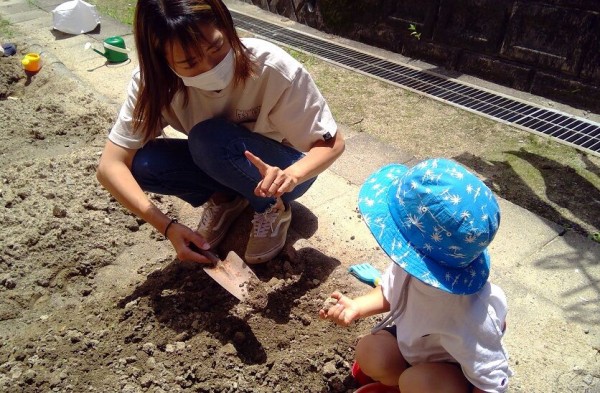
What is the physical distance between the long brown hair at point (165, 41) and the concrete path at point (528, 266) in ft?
2.83

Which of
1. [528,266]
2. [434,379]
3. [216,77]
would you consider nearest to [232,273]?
[216,77]

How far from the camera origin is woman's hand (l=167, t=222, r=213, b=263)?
6.41ft

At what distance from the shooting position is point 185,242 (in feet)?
6.50

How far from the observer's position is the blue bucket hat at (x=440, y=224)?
1.29 m

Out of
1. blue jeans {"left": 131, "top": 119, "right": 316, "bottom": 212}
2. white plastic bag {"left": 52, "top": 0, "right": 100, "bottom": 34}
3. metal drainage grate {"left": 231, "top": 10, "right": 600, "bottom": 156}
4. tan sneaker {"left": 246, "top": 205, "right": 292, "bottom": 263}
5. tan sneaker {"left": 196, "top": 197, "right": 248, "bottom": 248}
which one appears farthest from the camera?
white plastic bag {"left": 52, "top": 0, "right": 100, "bottom": 34}

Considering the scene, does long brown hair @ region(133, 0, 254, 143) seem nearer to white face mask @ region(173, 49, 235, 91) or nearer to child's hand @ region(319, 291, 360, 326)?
white face mask @ region(173, 49, 235, 91)

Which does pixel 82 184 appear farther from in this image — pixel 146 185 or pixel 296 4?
pixel 296 4

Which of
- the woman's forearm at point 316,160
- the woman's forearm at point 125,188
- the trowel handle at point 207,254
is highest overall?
the woman's forearm at point 316,160

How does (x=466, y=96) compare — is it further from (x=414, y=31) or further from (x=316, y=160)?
(x=316, y=160)

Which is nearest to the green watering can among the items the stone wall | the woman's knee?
the stone wall

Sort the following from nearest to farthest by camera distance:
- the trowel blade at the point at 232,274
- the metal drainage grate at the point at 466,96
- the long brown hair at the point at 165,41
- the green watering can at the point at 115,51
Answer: the long brown hair at the point at 165,41 → the trowel blade at the point at 232,274 → the metal drainage grate at the point at 466,96 → the green watering can at the point at 115,51

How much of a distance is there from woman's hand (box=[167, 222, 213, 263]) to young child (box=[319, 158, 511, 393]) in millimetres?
592

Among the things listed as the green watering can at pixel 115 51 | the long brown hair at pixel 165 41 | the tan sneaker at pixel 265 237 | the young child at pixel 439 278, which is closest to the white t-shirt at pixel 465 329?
the young child at pixel 439 278

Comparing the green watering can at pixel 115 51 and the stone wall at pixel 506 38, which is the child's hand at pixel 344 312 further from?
the green watering can at pixel 115 51
